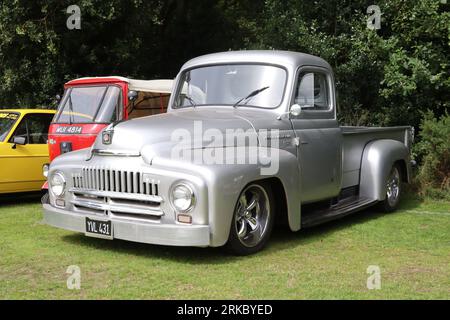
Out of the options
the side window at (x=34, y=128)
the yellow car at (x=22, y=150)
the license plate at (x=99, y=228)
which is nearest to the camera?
the license plate at (x=99, y=228)

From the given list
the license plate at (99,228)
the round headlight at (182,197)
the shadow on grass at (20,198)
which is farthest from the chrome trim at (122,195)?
the shadow on grass at (20,198)

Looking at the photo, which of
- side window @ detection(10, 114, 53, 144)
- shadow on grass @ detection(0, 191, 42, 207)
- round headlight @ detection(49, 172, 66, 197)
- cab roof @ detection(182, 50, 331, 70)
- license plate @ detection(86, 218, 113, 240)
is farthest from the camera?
side window @ detection(10, 114, 53, 144)

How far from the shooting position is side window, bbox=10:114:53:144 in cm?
938

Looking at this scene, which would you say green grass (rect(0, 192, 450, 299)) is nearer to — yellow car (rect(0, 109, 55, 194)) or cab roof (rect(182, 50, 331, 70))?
yellow car (rect(0, 109, 55, 194))

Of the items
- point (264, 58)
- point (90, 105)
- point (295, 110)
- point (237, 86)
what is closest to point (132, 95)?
point (90, 105)

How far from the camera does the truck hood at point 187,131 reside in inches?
217

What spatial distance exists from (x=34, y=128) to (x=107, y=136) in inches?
172

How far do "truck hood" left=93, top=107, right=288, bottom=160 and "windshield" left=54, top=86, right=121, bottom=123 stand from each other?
8.10 feet

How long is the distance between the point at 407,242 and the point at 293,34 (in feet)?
21.7

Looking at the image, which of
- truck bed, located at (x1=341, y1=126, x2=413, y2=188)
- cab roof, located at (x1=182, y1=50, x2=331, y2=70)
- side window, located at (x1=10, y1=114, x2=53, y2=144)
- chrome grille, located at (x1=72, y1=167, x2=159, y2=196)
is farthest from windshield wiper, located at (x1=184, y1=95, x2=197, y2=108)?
side window, located at (x1=10, y1=114, x2=53, y2=144)

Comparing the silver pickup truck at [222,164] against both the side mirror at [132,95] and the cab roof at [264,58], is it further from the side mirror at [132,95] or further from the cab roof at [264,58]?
the side mirror at [132,95]

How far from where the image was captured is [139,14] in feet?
46.3

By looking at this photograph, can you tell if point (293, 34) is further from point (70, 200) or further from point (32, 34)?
point (70, 200)

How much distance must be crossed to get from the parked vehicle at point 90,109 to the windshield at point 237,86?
1903 millimetres
